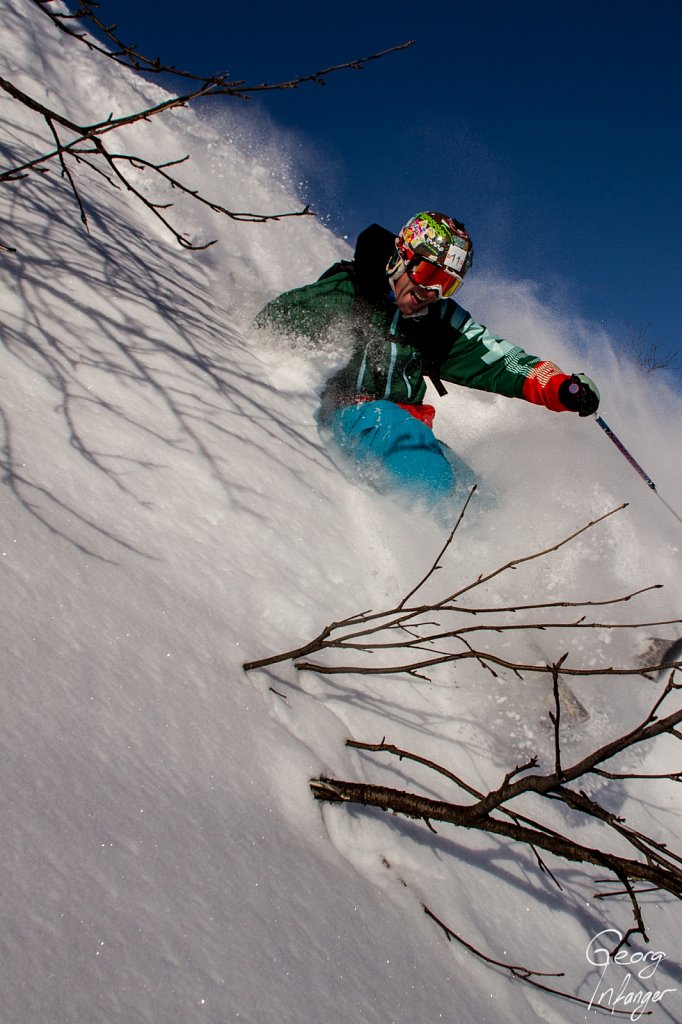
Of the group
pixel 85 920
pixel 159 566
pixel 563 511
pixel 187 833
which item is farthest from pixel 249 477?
pixel 563 511

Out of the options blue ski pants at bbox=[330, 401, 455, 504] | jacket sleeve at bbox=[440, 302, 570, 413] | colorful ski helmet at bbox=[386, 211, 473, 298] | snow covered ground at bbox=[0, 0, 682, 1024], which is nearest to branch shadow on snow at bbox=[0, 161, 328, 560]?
snow covered ground at bbox=[0, 0, 682, 1024]

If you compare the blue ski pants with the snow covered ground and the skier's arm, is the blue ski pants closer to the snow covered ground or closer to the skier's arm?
the snow covered ground

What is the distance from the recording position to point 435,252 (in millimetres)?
3365

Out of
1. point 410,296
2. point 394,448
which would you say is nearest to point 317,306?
point 410,296

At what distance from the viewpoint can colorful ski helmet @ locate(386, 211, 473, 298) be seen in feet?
11.1

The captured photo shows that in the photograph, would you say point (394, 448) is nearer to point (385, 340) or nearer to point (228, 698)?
point (385, 340)

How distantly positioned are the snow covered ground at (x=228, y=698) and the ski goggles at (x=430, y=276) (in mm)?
950

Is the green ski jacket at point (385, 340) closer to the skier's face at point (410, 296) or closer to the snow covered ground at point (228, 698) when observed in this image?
the skier's face at point (410, 296)

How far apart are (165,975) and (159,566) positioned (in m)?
0.85

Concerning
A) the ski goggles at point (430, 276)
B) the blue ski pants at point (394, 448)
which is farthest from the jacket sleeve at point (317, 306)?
the blue ski pants at point (394, 448)

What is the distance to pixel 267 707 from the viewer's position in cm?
123

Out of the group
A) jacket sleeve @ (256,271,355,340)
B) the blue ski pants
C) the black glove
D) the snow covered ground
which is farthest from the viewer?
jacket sleeve @ (256,271,355,340)

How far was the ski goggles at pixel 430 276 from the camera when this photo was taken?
3375 mm

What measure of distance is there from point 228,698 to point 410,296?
294 cm
